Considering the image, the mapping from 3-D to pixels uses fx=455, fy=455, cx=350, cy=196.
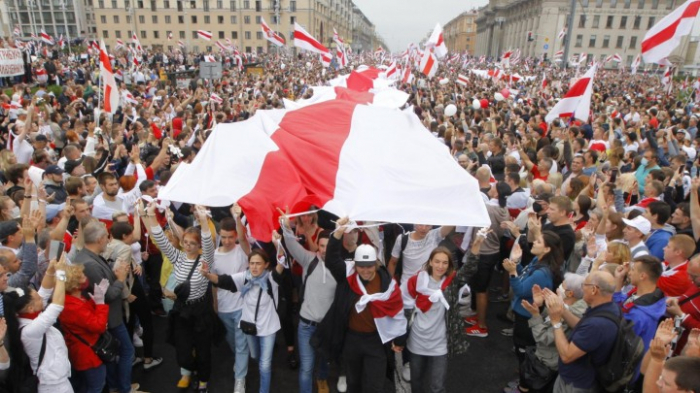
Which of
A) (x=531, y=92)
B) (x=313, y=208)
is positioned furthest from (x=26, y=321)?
(x=531, y=92)

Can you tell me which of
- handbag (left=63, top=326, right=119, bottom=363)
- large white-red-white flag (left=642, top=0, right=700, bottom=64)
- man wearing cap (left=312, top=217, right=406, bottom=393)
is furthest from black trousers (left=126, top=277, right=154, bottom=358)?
large white-red-white flag (left=642, top=0, right=700, bottom=64)

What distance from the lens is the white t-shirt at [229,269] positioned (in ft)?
14.1

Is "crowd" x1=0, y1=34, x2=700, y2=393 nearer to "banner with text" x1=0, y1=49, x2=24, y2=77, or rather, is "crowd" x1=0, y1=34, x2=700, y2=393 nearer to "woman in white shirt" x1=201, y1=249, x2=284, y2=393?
"woman in white shirt" x1=201, y1=249, x2=284, y2=393

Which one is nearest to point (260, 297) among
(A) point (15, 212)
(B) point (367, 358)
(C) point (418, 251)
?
(B) point (367, 358)

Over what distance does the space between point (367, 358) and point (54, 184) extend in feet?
14.8

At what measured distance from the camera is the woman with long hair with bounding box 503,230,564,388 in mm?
4012

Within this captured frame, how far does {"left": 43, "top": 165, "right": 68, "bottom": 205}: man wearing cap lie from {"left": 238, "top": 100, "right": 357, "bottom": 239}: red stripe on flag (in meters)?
2.89

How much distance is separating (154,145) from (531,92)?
64.0 feet

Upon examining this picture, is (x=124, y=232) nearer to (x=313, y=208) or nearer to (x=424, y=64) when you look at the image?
(x=313, y=208)

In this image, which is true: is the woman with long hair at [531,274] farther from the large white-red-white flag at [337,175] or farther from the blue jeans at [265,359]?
the blue jeans at [265,359]

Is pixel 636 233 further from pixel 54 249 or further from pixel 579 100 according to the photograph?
pixel 579 100

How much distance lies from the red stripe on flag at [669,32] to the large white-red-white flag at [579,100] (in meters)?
1.43

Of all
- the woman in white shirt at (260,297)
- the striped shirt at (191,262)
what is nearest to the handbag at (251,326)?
the woman in white shirt at (260,297)

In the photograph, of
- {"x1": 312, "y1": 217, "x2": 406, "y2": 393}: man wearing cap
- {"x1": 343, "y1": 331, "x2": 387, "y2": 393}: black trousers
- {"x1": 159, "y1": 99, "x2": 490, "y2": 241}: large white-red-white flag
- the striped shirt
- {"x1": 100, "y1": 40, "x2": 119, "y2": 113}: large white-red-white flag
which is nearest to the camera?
{"x1": 312, "y1": 217, "x2": 406, "y2": 393}: man wearing cap
